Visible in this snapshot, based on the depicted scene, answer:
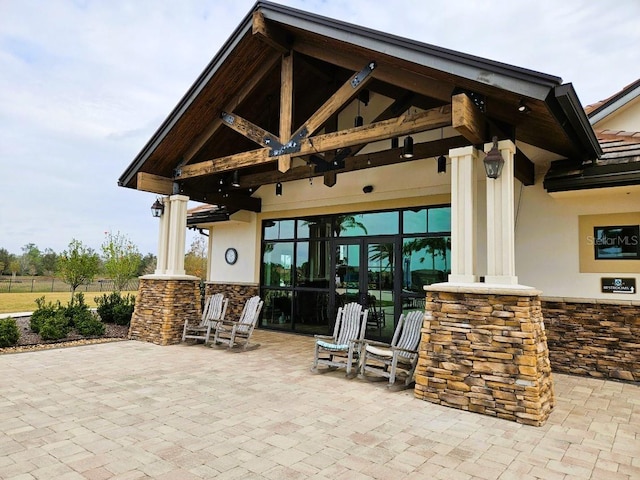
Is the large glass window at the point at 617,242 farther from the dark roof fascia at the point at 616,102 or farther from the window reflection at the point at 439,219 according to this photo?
the dark roof fascia at the point at 616,102

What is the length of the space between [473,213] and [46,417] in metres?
4.95

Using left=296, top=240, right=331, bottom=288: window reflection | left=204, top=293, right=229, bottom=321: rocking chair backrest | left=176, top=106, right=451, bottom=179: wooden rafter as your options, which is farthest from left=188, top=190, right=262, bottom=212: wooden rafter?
left=204, top=293, right=229, bottom=321: rocking chair backrest

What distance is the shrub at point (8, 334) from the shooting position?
7007 millimetres

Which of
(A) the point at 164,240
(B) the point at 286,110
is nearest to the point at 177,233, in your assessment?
(A) the point at 164,240

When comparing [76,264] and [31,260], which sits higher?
[31,260]

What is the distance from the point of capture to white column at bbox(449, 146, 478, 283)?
15.9 ft

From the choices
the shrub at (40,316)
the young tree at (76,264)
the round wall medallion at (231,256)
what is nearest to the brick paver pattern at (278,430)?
the shrub at (40,316)

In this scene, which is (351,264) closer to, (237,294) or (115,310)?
(237,294)

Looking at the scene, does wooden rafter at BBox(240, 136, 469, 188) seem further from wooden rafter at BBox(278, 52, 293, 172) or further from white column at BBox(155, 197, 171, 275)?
white column at BBox(155, 197, 171, 275)

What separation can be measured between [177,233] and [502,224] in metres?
6.16

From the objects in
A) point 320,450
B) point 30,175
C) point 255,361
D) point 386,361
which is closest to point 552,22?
point 386,361

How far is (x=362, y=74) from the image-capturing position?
5.51 metres

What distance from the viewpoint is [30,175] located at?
22.4m

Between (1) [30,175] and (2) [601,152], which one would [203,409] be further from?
(1) [30,175]
